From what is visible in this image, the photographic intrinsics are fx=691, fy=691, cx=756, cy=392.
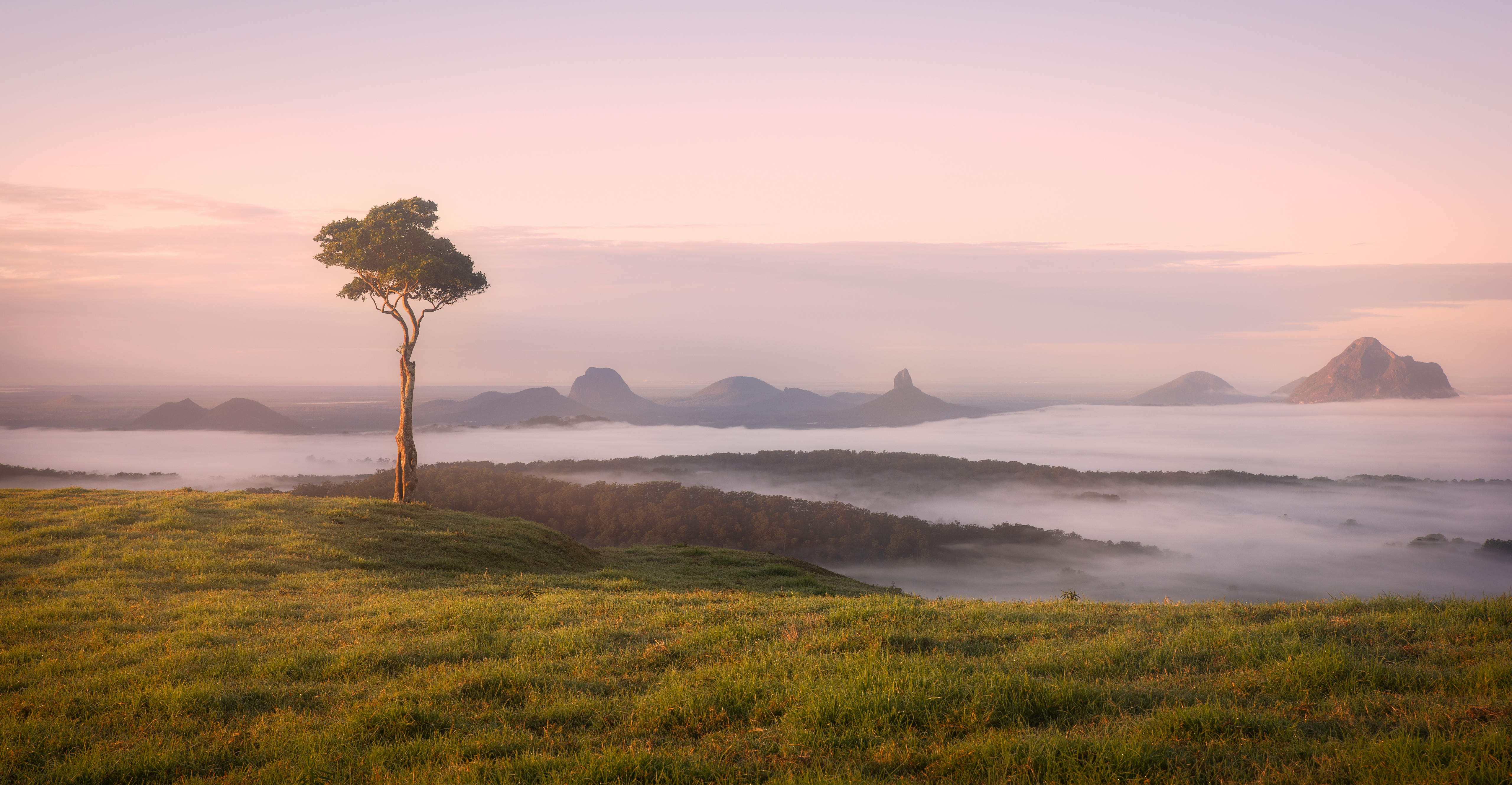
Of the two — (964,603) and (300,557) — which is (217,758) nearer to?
(964,603)

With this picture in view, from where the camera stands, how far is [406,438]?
33188 millimetres

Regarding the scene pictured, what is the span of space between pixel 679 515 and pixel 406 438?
73050mm

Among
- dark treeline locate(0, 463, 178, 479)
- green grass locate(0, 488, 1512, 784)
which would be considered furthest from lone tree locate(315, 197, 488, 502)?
dark treeline locate(0, 463, 178, 479)

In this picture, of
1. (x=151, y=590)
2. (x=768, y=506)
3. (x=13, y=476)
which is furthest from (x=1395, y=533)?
(x=13, y=476)

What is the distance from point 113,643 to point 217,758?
6945 mm

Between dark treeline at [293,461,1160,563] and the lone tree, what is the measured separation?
43960 millimetres

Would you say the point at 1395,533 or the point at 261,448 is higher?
the point at 261,448

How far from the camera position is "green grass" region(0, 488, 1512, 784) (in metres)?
5.80

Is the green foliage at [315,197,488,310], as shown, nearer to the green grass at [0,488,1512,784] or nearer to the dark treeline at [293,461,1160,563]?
the green grass at [0,488,1512,784]

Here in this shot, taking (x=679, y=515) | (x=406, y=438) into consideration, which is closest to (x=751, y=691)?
(x=406, y=438)

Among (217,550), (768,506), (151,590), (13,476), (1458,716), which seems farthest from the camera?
(768,506)

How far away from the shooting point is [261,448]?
198 m

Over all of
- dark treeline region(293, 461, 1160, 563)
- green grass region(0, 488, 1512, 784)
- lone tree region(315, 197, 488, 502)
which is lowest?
dark treeline region(293, 461, 1160, 563)

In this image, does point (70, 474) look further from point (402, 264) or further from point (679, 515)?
point (402, 264)
